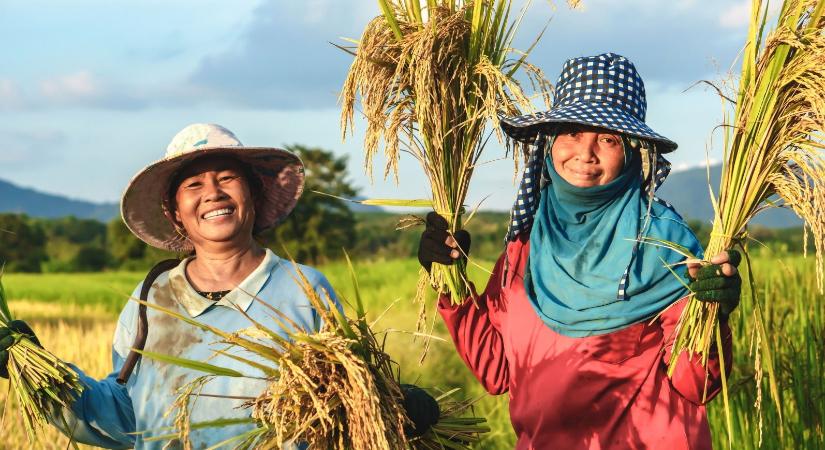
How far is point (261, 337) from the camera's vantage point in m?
2.51

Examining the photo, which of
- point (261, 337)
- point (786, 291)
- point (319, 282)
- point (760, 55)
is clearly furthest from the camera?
point (786, 291)

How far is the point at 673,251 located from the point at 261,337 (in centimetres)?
116

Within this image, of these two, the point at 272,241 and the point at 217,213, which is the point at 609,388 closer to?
the point at 217,213

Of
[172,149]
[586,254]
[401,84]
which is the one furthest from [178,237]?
[586,254]

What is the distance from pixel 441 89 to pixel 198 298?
100 centimetres

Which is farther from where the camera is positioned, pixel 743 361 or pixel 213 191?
pixel 743 361

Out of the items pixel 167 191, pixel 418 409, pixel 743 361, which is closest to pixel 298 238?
pixel 743 361

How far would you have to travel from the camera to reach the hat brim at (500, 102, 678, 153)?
2.69 metres

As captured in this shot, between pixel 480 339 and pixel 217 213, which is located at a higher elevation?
pixel 217 213

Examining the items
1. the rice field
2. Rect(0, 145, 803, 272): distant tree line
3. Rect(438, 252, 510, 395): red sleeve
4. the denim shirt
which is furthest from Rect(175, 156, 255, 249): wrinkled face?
Rect(0, 145, 803, 272): distant tree line

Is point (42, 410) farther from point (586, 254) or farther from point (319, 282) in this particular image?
point (586, 254)

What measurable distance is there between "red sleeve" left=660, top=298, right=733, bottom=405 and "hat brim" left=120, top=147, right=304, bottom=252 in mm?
1333

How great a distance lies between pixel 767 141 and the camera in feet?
8.66

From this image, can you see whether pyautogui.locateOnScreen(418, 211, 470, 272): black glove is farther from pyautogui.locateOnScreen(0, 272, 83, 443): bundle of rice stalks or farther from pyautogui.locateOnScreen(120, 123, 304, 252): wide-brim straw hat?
pyautogui.locateOnScreen(0, 272, 83, 443): bundle of rice stalks
